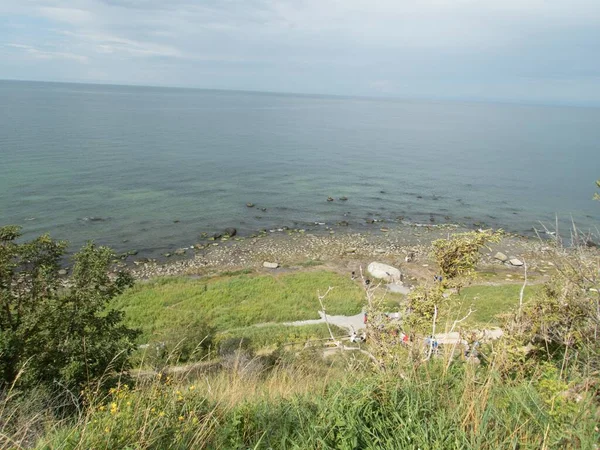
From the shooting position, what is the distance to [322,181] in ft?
211

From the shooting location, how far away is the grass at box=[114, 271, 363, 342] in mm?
25125

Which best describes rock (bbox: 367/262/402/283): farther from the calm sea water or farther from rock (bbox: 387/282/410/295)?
the calm sea water

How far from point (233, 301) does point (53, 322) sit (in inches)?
703

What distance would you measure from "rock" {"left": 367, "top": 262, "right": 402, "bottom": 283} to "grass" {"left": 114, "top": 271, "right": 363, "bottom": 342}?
256 centimetres

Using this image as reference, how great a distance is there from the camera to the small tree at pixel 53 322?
10.2 meters

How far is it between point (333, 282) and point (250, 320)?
31.0ft

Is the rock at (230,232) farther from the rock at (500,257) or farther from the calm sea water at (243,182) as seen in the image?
the rock at (500,257)

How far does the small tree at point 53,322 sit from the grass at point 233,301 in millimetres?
8977

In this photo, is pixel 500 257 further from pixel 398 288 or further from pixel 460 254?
pixel 460 254

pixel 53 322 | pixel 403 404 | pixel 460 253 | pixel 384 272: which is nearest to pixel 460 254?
pixel 460 253

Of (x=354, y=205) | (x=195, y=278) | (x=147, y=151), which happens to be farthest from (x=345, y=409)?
(x=147, y=151)

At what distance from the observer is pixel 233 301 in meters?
28.8

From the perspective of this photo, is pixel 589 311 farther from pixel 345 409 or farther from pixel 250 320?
pixel 250 320

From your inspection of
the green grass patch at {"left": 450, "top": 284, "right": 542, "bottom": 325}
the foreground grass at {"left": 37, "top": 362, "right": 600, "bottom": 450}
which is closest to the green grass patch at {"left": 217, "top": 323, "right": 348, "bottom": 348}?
the green grass patch at {"left": 450, "top": 284, "right": 542, "bottom": 325}
